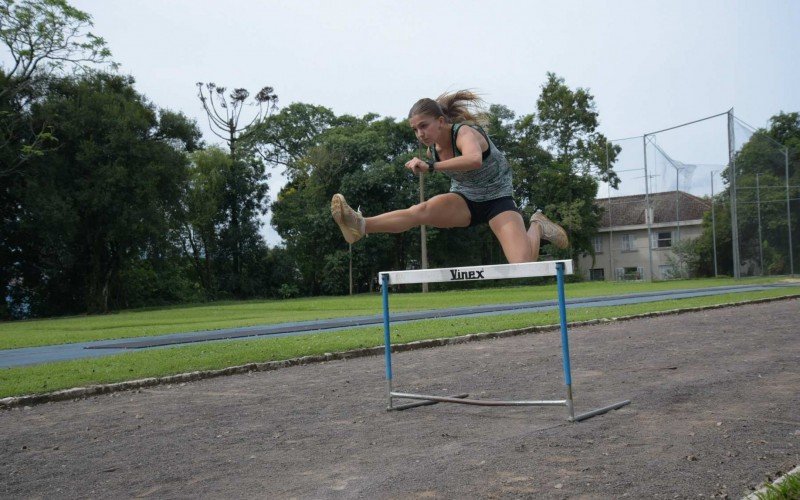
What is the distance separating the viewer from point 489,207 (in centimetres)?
579

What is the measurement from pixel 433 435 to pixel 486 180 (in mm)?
1998

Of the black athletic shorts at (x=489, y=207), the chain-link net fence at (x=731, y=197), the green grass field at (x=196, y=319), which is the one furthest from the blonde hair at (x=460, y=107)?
the chain-link net fence at (x=731, y=197)

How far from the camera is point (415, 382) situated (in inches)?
300

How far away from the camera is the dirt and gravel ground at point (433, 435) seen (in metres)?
3.75

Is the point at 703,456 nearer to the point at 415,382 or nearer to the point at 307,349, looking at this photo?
the point at 415,382

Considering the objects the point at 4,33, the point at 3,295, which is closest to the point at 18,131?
the point at 4,33

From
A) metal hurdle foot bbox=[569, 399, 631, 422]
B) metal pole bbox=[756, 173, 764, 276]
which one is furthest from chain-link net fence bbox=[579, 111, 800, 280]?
metal hurdle foot bbox=[569, 399, 631, 422]

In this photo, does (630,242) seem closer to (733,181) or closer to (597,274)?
(597,274)

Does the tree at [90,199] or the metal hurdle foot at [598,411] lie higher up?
the tree at [90,199]

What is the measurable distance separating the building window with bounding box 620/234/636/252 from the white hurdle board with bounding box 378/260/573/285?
50.9 meters

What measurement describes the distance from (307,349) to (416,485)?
6744 millimetres

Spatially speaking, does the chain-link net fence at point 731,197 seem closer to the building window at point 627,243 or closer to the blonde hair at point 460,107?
the building window at point 627,243

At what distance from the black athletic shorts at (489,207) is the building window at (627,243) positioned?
50.7 m

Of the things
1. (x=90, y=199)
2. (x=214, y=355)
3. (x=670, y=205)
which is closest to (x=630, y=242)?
(x=670, y=205)
